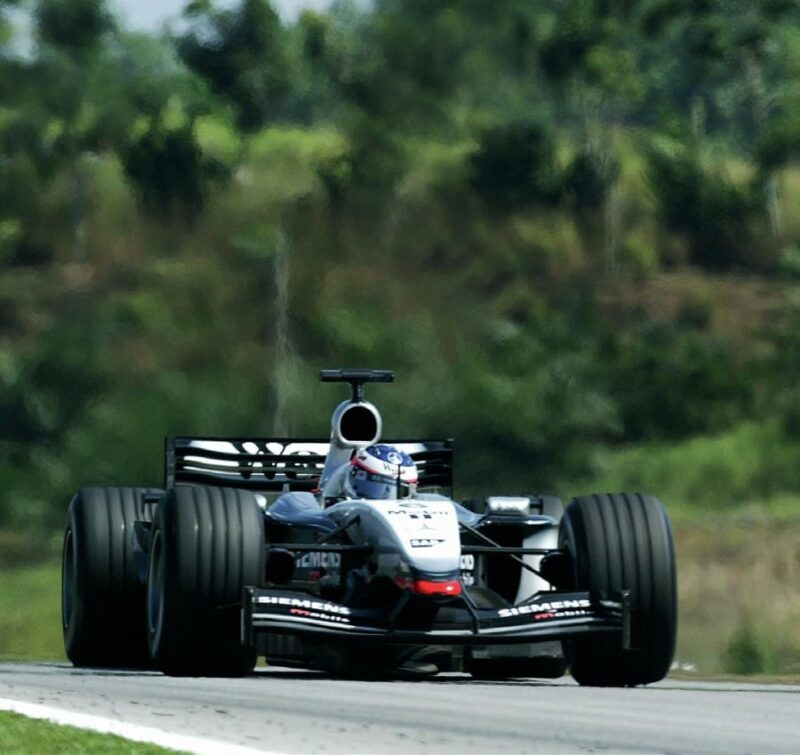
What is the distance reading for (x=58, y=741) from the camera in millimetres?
8883

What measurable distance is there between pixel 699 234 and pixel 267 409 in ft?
50.6

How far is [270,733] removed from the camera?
903 cm

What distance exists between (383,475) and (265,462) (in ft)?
8.01

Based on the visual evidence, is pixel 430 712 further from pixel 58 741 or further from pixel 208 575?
pixel 208 575

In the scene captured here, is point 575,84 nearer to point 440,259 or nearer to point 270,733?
point 440,259

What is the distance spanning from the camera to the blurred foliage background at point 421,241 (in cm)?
3469

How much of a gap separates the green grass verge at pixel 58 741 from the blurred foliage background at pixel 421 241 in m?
21.7

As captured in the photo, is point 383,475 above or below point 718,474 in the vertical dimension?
below

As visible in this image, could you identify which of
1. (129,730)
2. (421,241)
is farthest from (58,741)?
(421,241)

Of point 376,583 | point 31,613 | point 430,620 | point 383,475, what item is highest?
point 383,475

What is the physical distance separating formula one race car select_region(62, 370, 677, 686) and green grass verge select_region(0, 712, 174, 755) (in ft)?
8.43

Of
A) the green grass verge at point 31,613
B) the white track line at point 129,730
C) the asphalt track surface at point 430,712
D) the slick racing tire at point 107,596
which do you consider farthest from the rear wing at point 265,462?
the green grass verge at point 31,613

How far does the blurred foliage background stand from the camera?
34688 millimetres

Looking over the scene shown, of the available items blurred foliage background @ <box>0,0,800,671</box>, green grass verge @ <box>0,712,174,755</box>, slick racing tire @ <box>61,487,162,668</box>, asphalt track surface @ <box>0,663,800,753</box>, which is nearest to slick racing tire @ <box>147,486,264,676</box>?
asphalt track surface @ <box>0,663,800,753</box>
